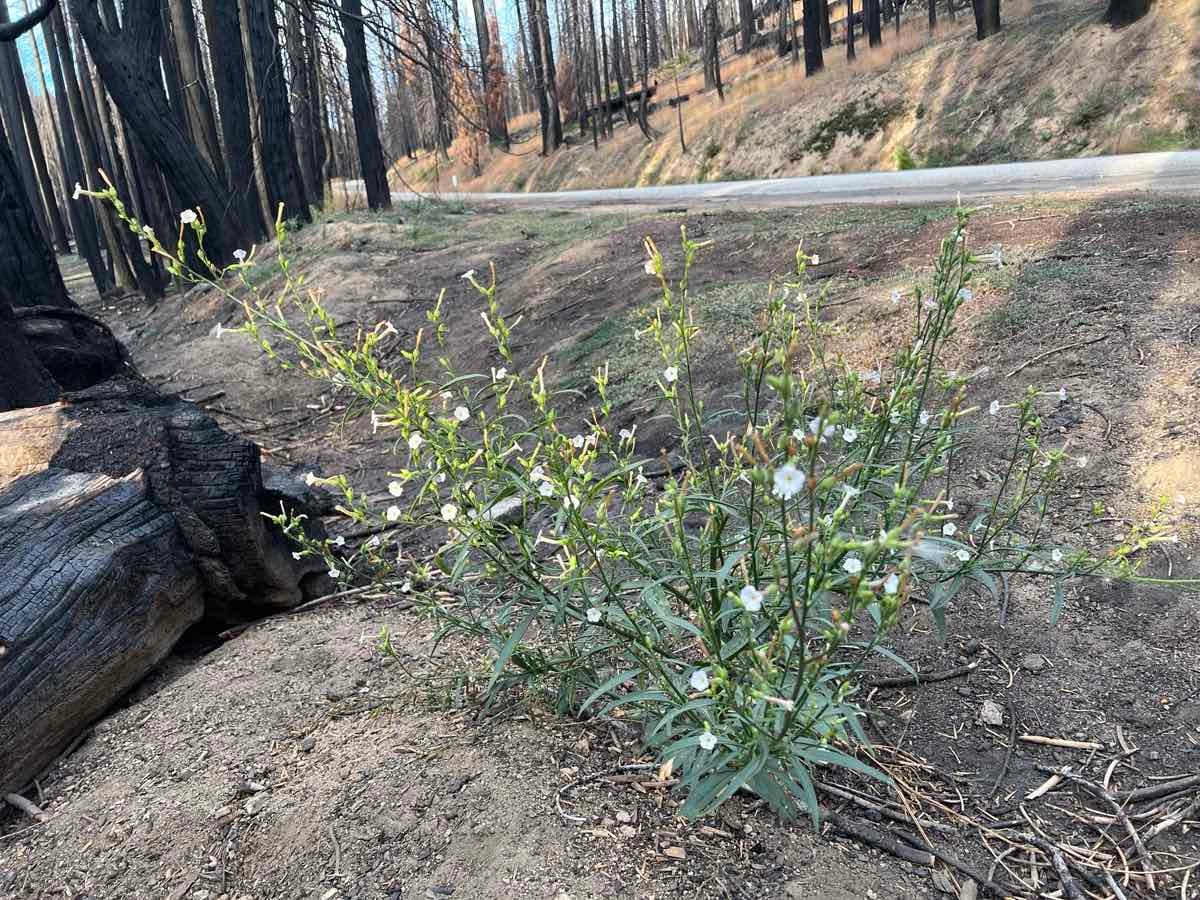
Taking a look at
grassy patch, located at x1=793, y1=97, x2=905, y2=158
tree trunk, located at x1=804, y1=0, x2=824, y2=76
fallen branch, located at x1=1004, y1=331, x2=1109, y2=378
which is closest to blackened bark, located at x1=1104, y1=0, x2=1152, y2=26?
grassy patch, located at x1=793, y1=97, x2=905, y2=158

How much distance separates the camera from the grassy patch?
17.8m

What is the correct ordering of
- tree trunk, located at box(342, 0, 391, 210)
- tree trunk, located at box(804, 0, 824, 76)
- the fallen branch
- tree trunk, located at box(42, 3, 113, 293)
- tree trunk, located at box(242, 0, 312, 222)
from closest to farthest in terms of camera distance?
1. the fallen branch
2. tree trunk, located at box(242, 0, 312, 222)
3. tree trunk, located at box(342, 0, 391, 210)
4. tree trunk, located at box(42, 3, 113, 293)
5. tree trunk, located at box(804, 0, 824, 76)

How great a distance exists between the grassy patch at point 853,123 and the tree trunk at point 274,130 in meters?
→ 12.1

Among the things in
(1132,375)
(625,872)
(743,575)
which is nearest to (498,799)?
(625,872)

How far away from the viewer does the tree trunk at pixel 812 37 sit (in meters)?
20.6

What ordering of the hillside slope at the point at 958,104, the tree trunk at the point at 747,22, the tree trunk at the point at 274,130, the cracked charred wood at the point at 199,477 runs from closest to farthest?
the cracked charred wood at the point at 199,477 → the tree trunk at the point at 274,130 → the hillside slope at the point at 958,104 → the tree trunk at the point at 747,22

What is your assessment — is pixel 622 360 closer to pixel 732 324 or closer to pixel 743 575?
pixel 732 324

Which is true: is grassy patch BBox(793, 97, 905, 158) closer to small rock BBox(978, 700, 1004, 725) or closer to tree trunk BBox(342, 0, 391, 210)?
tree trunk BBox(342, 0, 391, 210)

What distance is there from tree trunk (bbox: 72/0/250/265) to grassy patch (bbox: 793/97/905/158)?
544 inches

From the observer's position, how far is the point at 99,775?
237cm

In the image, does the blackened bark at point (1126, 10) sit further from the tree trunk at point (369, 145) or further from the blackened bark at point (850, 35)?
the tree trunk at point (369, 145)

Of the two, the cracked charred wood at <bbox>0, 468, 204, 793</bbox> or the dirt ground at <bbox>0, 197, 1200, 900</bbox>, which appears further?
the cracked charred wood at <bbox>0, 468, 204, 793</bbox>

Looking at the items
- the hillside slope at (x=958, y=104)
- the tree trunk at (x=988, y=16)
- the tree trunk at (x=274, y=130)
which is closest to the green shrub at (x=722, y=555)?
the hillside slope at (x=958, y=104)

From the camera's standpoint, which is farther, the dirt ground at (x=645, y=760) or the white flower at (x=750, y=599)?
the dirt ground at (x=645, y=760)
